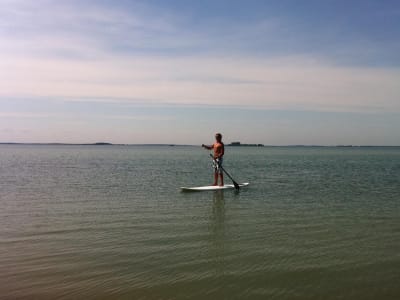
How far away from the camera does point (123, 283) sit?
280 inches

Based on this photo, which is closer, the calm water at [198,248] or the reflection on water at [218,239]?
the calm water at [198,248]

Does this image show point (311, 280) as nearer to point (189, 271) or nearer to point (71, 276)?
point (189, 271)

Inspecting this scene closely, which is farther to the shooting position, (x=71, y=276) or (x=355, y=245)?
(x=355, y=245)

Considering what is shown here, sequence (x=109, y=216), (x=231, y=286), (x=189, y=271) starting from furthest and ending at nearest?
(x=109, y=216), (x=189, y=271), (x=231, y=286)


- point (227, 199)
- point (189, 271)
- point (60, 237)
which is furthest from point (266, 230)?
point (227, 199)

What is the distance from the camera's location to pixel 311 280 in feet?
24.0

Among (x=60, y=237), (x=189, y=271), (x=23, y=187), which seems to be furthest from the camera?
(x=23, y=187)

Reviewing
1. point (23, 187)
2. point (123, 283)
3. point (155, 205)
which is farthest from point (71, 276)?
point (23, 187)

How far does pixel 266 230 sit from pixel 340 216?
3.44 metres

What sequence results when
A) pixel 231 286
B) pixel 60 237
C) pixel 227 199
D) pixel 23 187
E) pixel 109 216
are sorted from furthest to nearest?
pixel 23 187 < pixel 227 199 < pixel 109 216 < pixel 60 237 < pixel 231 286

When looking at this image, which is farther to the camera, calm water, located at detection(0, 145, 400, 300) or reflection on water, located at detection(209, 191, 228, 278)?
reflection on water, located at detection(209, 191, 228, 278)

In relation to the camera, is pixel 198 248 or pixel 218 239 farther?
pixel 218 239

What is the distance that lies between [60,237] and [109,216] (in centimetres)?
294

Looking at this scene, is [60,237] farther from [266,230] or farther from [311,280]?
[311,280]
